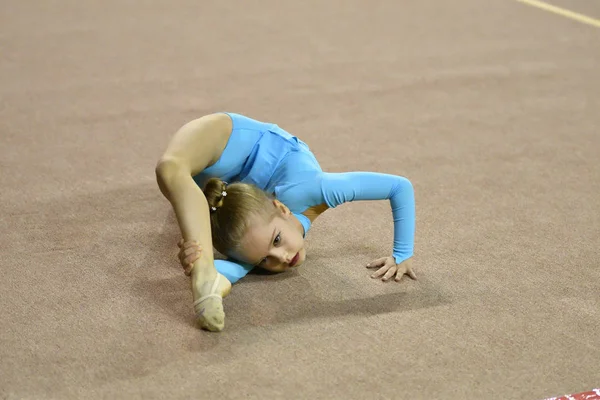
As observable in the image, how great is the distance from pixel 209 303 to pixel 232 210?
0.18 meters

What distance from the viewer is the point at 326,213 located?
1840 mm

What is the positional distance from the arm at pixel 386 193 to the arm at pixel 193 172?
25 cm

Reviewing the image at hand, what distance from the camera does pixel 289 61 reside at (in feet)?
9.48

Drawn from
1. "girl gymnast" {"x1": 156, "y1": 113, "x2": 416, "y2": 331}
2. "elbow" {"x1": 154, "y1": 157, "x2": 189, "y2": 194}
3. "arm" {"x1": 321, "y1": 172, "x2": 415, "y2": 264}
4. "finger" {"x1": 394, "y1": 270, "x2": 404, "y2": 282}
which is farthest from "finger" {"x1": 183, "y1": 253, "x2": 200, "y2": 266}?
"finger" {"x1": 394, "y1": 270, "x2": 404, "y2": 282}

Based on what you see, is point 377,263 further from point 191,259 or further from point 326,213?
point 191,259

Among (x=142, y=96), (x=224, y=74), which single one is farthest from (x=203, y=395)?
(x=224, y=74)

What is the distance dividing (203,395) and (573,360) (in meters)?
0.60

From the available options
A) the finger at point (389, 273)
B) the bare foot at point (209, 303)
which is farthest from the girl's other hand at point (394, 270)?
the bare foot at point (209, 303)

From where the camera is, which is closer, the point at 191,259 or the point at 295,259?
the point at 191,259

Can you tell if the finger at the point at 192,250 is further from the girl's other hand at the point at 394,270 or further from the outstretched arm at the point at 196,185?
the girl's other hand at the point at 394,270

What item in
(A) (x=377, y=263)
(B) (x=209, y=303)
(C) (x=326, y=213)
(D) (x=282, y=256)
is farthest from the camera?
(C) (x=326, y=213)

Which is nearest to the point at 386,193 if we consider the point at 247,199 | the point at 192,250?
the point at 247,199

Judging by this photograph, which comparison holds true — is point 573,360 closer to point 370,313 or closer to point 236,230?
point 370,313

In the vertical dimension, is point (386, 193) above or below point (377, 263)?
above
